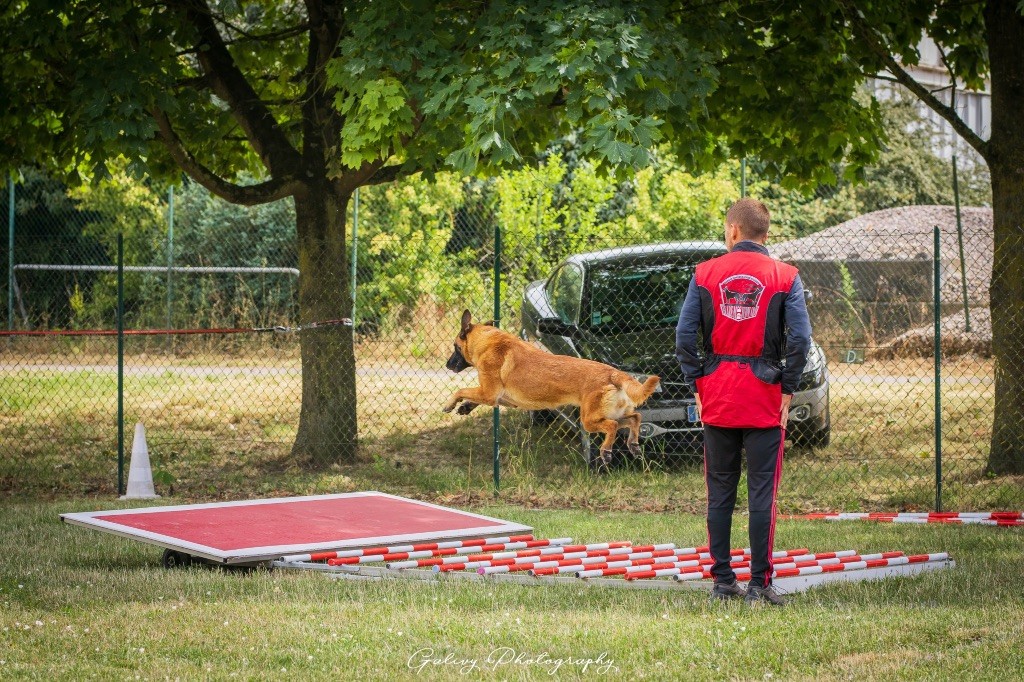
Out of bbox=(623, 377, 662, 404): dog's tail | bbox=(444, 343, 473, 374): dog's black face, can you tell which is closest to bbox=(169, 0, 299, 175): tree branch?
bbox=(444, 343, 473, 374): dog's black face

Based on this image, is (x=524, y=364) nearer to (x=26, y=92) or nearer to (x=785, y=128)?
(x=785, y=128)

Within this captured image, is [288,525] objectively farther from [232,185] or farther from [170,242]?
[170,242]

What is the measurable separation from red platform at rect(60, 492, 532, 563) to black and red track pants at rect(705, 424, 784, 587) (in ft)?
7.34

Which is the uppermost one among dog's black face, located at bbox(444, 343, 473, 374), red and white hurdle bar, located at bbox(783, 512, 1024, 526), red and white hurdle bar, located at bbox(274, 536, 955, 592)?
dog's black face, located at bbox(444, 343, 473, 374)

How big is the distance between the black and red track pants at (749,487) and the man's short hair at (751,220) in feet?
3.26

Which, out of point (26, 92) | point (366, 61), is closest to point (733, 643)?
point (366, 61)

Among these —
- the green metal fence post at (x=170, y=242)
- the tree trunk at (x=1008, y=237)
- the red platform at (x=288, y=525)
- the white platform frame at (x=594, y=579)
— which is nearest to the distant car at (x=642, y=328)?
the tree trunk at (x=1008, y=237)

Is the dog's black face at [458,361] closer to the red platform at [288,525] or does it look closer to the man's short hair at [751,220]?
the red platform at [288,525]

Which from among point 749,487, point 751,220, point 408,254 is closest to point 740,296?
point 751,220

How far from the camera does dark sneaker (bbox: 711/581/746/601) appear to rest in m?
6.25

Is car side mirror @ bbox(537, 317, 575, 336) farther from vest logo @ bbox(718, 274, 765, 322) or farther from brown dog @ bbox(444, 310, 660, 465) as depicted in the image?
vest logo @ bbox(718, 274, 765, 322)

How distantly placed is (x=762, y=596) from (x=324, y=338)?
681cm

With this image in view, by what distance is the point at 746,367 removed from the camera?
6.09 meters

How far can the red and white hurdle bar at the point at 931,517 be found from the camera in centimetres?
908
